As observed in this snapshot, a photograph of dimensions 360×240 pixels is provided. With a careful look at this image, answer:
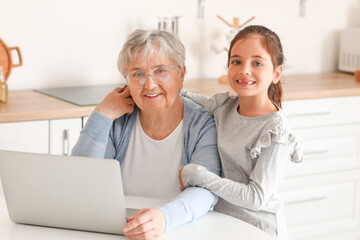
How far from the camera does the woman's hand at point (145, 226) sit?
1.46 metres

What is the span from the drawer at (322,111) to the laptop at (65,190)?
5.35 ft

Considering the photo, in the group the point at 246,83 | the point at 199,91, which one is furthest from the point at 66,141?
the point at 246,83

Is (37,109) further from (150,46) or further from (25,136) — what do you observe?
(150,46)

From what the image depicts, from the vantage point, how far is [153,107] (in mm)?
1870

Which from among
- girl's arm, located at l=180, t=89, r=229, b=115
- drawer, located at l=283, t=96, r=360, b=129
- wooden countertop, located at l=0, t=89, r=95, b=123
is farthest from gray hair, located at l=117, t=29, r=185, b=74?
drawer, located at l=283, t=96, r=360, b=129

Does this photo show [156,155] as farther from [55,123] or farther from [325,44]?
[325,44]

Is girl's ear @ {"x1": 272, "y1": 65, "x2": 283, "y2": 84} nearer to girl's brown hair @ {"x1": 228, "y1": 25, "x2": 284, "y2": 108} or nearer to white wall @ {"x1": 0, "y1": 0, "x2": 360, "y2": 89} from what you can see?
girl's brown hair @ {"x1": 228, "y1": 25, "x2": 284, "y2": 108}

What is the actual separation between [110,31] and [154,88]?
1322mm

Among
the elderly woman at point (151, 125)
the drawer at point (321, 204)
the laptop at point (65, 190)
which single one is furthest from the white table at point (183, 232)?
the drawer at point (321, 204)

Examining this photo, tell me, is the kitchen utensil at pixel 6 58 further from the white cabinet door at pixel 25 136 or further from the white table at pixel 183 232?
Answer: the white table at pixel 183 232

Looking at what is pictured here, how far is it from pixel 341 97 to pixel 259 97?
57.4 inches

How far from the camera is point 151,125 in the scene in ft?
6.44

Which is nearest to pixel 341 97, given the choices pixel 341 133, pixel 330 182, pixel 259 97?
pixel 341 133

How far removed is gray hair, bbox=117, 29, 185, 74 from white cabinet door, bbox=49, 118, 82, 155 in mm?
672
